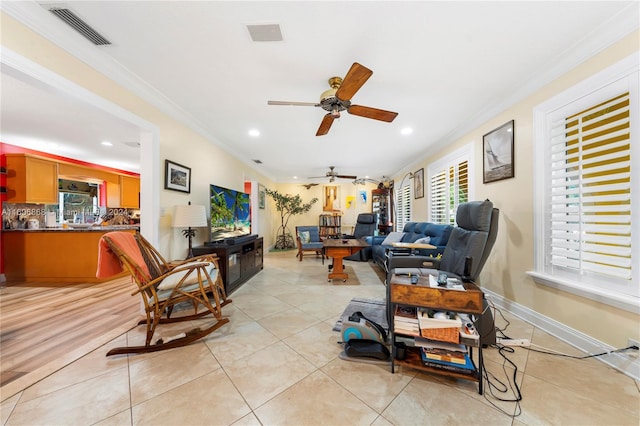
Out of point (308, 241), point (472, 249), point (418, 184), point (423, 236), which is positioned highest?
point (418, 184)

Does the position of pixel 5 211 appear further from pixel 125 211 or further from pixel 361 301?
pixel 361 301

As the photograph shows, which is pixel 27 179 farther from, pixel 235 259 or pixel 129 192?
pixel 235 259

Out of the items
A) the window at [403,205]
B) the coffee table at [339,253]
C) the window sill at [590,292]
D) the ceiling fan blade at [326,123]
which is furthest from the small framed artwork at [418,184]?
the ceiling fan blade at [326,123]

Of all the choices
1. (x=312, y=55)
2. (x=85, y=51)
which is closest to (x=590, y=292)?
(x=312, y=55)

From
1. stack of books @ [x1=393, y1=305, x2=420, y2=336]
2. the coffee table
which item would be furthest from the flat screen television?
stack of books @ [x1=393, y1=305, x2=420, y2=336]

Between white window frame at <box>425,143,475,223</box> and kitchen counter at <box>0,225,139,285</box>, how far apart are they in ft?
19.1

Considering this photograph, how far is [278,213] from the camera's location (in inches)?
305

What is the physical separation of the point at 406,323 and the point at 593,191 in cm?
176

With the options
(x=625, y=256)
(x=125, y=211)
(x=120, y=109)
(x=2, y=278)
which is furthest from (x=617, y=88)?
(x=125, y=211)

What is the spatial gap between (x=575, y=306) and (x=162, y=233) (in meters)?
3.97

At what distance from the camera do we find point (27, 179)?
143 inches

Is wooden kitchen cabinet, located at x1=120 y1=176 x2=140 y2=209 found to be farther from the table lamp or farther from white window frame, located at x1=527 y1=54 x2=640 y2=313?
white window frame, located at x1=527 y1=54 x2=640 y2=313

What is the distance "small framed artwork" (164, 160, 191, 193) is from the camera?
260 centimetres

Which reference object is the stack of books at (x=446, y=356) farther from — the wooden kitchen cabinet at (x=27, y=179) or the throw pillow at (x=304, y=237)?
the wooden kitchen cabinet at (x=27, y=179)
